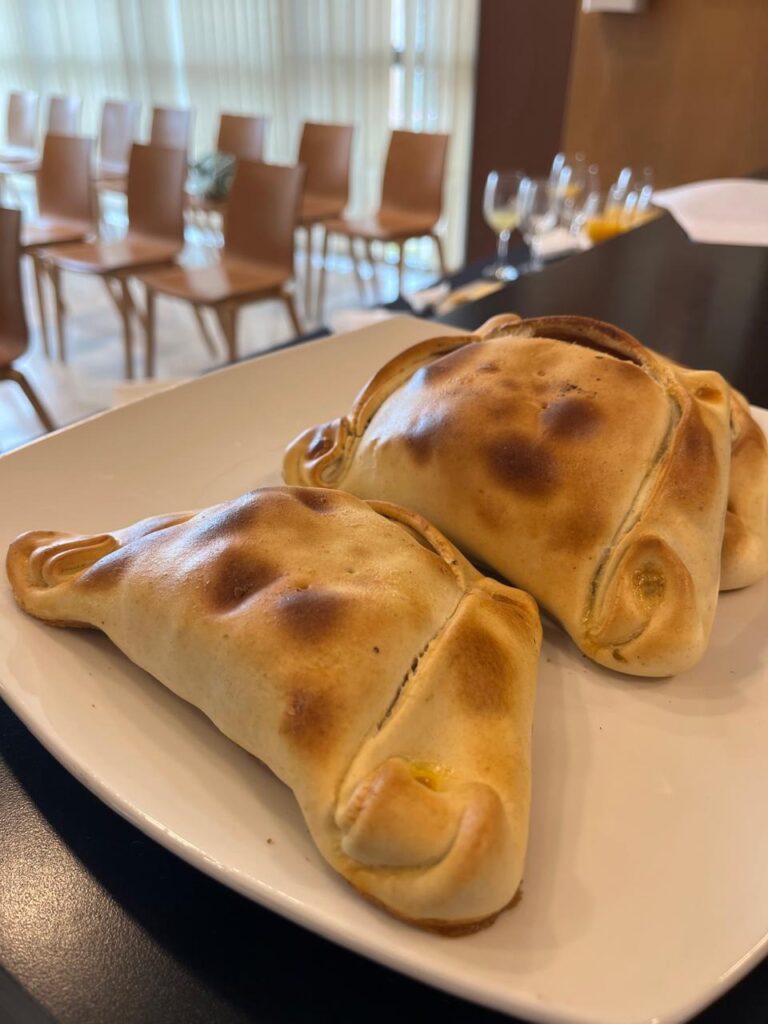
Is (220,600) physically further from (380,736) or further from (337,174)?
(337,174)

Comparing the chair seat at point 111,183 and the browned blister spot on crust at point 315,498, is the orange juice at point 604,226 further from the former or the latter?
the chair seat at point 111,183

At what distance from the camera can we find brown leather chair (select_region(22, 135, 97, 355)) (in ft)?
10.6

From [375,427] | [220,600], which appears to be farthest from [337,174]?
[220,600]

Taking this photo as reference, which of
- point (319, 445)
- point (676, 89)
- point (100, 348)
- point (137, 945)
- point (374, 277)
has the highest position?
point (676, 89)

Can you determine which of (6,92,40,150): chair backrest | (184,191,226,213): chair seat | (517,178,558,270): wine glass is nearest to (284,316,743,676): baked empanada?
(517,178,558,270): wine glass

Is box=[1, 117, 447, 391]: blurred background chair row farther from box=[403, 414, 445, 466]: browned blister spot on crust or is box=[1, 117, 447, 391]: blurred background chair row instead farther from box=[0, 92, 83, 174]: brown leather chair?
box=[403, 414, 445, 466]: browned blister spot on crust

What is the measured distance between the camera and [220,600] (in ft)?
1.45

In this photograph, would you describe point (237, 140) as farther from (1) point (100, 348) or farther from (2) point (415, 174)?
(1) point (100, 348)

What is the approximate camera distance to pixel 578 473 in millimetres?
517

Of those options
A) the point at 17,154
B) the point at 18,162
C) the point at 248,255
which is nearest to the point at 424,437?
the point at 248,255

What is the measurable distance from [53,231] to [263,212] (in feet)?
3.83

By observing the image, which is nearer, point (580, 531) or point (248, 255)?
point (580, 531)

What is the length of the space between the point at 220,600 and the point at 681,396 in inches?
14.1

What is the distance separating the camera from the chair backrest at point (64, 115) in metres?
4.09
